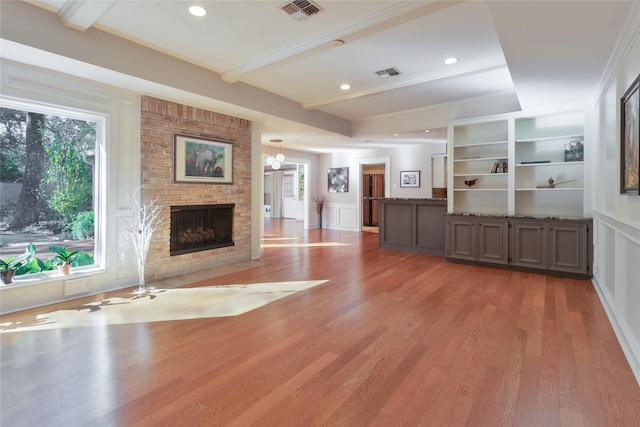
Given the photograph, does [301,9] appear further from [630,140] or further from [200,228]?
[200,228]

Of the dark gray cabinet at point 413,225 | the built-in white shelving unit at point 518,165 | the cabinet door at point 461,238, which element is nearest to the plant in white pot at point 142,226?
the dark gray cabinet at point 413,225

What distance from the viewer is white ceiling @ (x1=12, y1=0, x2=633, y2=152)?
8.61ft

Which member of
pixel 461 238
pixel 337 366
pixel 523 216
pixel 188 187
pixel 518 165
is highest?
pixel 518 165

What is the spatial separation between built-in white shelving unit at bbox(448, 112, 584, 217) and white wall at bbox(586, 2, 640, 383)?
61 centimetres

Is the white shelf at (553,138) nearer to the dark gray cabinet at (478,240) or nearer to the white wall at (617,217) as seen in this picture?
the white wall at (617,217)

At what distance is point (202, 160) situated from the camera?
5047mm

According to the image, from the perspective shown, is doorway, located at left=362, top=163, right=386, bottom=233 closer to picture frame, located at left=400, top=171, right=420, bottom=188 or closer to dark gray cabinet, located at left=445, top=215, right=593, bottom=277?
picture frame, located at left=400, top=171, right=420, bottom=188

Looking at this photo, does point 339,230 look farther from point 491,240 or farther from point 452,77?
point 452,77

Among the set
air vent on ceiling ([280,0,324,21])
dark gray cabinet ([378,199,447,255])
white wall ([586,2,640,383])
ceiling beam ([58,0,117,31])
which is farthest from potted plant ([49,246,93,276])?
dark gray cabinet ([378,199,447,255])

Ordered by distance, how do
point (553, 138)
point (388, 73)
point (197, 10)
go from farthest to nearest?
point (553, 138) < point (388, 73) < point (197, 10)

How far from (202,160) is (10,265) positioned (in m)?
2.56

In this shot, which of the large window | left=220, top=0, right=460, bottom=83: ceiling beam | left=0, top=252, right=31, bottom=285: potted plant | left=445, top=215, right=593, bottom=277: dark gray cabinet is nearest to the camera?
left=220, top=0, right=460, bottom=83: ceiling beam

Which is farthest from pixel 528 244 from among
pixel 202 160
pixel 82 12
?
pixel 82 12

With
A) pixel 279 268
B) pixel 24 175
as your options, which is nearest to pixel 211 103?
pixel 24 175
